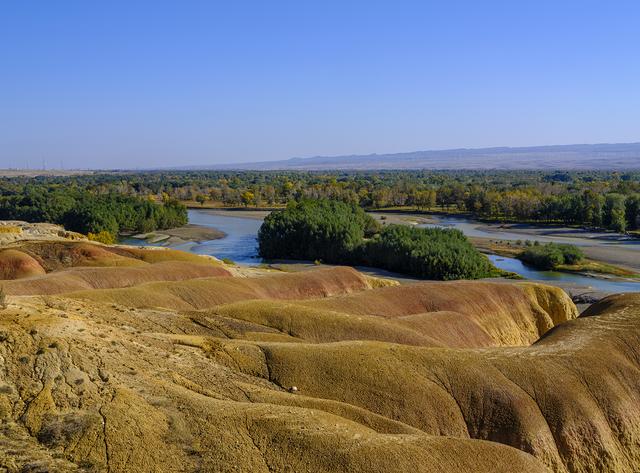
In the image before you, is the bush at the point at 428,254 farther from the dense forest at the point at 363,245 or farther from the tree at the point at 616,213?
the tree at the point at 616,213

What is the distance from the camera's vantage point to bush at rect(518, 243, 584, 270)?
3287 inches

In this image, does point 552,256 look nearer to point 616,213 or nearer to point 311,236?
point 311,236

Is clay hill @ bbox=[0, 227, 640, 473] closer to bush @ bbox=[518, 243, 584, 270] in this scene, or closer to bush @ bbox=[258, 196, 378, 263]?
bush @ bbox=[518, 243, 584, 270]

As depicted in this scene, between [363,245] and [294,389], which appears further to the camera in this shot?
[363,245]

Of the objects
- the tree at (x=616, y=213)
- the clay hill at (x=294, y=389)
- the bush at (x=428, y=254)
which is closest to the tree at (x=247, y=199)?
the tree at (x=616, y=213)

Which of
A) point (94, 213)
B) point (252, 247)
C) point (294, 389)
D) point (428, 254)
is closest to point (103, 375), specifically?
point (294, 389)

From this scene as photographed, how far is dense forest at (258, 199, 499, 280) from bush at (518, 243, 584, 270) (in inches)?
418

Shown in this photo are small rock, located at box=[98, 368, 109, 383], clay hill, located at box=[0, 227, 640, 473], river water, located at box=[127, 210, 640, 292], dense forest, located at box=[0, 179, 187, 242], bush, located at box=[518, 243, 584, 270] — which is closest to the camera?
clay hill, located at box=[0, 227, 640, 473]

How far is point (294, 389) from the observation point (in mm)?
20578

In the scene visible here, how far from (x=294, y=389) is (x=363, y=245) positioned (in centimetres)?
6612

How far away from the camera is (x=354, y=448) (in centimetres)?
1515

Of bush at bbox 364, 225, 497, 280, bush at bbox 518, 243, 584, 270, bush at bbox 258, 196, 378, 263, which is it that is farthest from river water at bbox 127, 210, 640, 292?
bush at bbox 364, 225, 497, 280

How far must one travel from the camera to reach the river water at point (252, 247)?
73.6 m

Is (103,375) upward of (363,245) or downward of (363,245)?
upward
